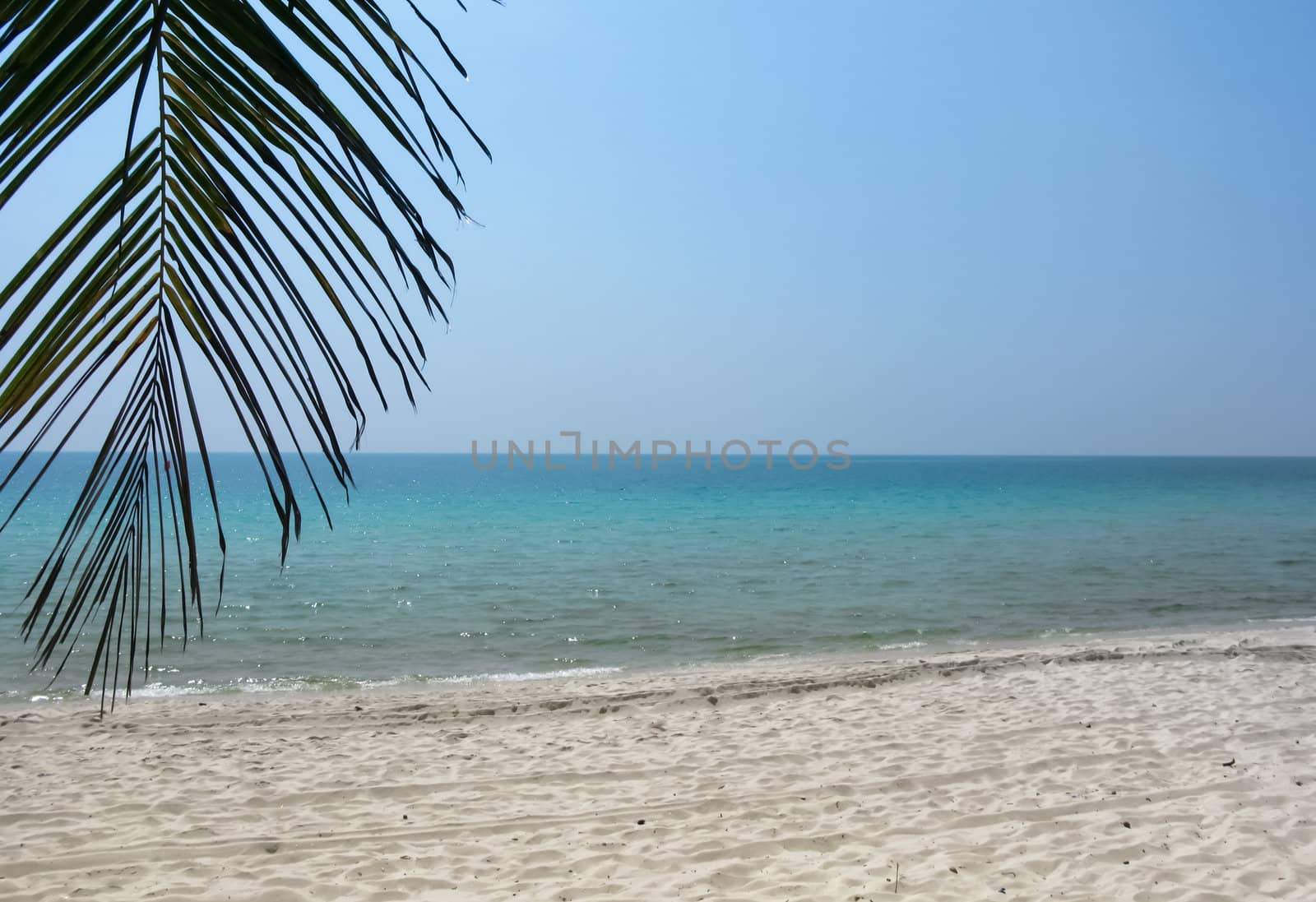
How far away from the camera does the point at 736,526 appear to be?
36.6 meters

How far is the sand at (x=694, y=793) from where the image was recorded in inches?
195

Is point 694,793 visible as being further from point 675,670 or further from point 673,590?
point 673,590

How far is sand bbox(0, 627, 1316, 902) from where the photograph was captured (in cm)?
496

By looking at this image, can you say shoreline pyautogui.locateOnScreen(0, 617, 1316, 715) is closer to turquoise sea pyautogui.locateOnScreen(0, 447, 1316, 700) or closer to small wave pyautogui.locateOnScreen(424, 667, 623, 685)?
small wave pyautogui.locateOnScreen(424, 667, 623, 685)

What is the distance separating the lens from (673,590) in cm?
1925

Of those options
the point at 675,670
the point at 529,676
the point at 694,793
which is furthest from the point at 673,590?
the point at 694,793

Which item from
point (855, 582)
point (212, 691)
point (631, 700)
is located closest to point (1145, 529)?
point (855, 582)

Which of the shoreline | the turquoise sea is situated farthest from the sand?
the turquoise sea

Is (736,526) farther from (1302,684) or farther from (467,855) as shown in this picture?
(467,855)

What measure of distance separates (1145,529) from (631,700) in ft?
93.4

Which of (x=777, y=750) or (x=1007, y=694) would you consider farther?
(x=1007, y=694)

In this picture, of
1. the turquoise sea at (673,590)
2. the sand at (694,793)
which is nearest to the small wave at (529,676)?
the turquoise sea at (673,590)

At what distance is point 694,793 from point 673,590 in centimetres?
1291

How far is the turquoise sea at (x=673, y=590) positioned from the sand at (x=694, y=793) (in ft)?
7.25
